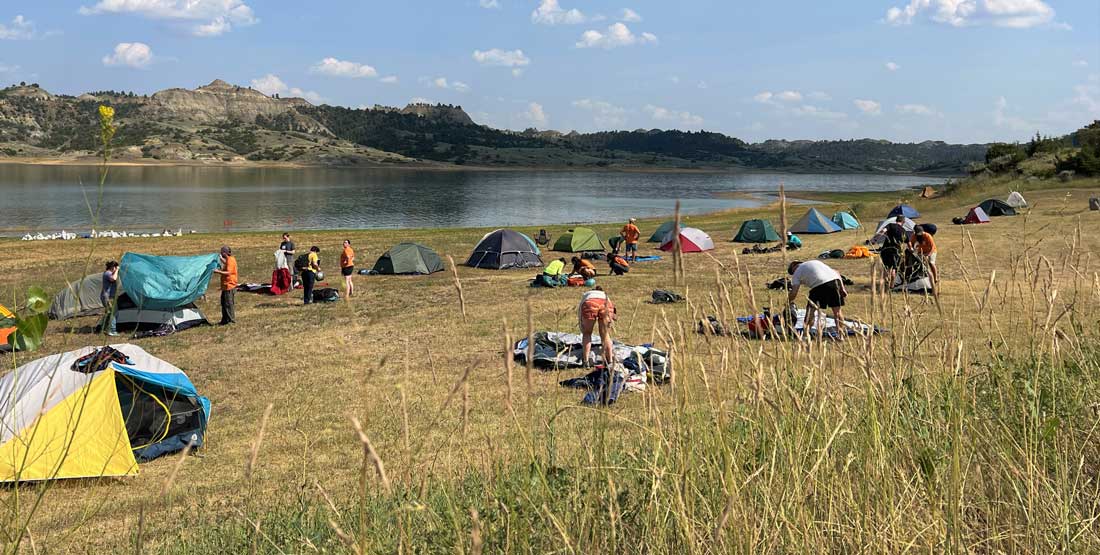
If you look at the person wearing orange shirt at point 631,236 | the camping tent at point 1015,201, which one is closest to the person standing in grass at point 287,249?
the person wearing orange shirt at point 631,236

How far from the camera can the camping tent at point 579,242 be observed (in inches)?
1004

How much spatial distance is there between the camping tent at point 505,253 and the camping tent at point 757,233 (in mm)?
8964

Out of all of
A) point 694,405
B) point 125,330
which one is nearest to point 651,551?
point 694,405

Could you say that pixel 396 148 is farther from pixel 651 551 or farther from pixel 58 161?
pixel 651 551

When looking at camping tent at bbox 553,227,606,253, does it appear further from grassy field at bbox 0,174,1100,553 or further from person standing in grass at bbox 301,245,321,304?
person standing in grass at bbox 301,245,321,304

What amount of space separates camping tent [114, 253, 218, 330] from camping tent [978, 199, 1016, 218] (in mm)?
26061

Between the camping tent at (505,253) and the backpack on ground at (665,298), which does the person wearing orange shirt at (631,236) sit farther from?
the backpack on ground at (665,298)

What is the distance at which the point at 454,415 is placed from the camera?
25.8ft

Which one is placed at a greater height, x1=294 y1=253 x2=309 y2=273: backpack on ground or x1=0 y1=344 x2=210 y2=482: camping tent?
x1=294 y1=253 x2=309 y2=273: backpack on ground

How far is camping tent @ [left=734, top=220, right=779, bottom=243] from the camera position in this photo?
1075 inches

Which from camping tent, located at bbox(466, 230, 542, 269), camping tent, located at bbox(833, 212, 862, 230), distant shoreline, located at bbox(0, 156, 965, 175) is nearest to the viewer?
camping tent, located at bbox(466, 230, 542, 269)

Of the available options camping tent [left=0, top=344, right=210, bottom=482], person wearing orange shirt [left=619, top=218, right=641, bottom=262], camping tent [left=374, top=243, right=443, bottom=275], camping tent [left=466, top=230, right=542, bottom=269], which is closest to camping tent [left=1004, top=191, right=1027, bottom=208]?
person wearing orange shirt [left=619, top=218, right=641, bottom=262]

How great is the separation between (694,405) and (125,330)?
1438cm

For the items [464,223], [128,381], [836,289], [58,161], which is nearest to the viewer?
[128,381]
